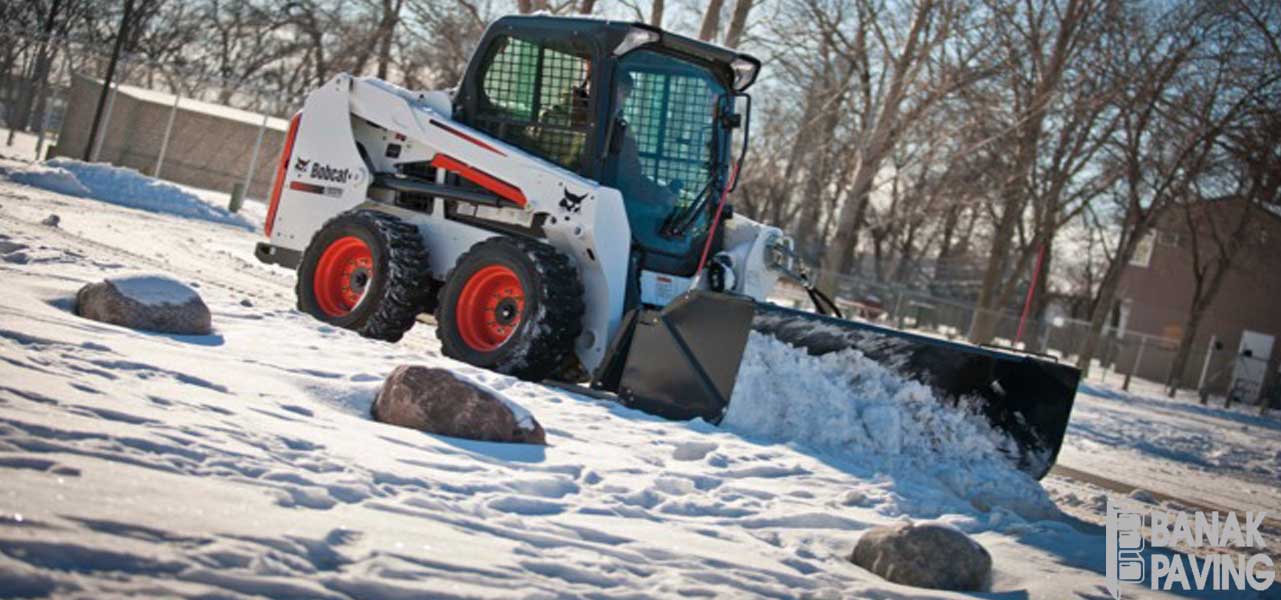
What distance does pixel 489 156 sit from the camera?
9555 millimetres

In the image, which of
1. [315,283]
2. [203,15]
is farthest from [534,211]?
Answer: [203,15]

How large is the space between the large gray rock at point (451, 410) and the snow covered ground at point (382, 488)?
15 cm

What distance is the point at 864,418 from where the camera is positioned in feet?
→ 26.0

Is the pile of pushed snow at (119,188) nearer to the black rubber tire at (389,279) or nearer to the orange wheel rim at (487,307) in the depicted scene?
the black rubber tire at (389,279)

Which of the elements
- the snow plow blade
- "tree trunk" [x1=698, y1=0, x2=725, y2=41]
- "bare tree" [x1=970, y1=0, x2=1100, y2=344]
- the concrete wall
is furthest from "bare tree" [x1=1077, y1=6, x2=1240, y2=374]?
the concrete wall

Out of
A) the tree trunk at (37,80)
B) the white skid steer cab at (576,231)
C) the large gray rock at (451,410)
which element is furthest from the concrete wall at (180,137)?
the large gray rock at (451,410)

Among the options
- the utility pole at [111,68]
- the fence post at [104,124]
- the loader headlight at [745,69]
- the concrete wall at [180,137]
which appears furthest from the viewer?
the concrete wall at [180,137]

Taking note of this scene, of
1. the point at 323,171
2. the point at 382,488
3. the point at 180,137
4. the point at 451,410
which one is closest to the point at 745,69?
the point at 323,171

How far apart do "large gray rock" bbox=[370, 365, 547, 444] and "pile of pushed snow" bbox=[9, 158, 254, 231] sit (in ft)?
46.1

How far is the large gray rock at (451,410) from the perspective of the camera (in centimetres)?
643

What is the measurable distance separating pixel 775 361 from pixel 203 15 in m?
49.8

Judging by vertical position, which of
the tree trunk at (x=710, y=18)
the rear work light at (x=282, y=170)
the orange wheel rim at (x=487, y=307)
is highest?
the tree trunk at (x=710, y=18)

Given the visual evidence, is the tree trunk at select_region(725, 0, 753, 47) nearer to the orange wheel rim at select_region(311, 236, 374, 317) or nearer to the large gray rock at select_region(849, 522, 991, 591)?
the orange wheel rim at select_region(311, 236, 374, 317)

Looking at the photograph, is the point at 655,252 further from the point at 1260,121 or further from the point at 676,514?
the point at 1260,121
